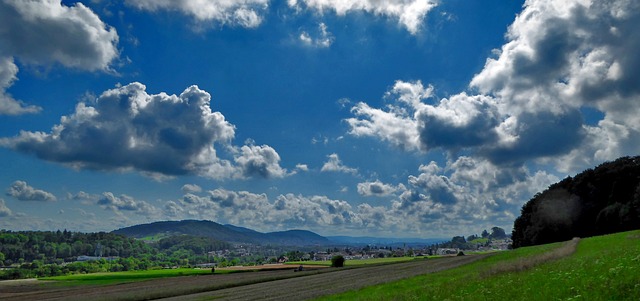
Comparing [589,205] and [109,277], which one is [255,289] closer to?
[109,277]

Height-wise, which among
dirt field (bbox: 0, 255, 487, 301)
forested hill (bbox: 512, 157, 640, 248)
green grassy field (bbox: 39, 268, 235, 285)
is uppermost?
forested hill (bbox: 512, 157, 640, 248)

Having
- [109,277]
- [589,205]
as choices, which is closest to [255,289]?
[109,277]

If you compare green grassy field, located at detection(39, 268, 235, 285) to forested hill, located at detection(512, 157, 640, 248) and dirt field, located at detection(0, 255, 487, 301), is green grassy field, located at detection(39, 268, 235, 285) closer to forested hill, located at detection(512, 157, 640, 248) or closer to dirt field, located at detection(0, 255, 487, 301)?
dirt field, located at detection(0, 255, 487, 301)

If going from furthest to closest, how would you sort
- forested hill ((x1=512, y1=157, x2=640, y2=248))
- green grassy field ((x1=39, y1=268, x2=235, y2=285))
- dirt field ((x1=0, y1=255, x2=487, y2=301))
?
1. green grassy field ((x1=39, y1=268, x2=235, y2=285))
2. forested hill ((x1=512, y1=157, x2=640, y2=248))
3. dirt field ((x1=0, y1=255, x2=487, y2=301))

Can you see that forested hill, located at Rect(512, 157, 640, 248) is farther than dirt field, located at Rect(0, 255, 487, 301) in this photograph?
Yes

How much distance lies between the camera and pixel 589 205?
101 m

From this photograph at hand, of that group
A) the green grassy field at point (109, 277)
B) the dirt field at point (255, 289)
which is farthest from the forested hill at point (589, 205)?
the green grassy field at point (109, 277)

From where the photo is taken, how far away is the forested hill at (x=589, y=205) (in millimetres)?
92375

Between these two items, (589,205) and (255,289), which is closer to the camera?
(255,289)

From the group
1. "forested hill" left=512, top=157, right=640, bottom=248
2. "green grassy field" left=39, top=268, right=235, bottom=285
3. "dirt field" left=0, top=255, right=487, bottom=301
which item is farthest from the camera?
"green grassy field" left=39, top=268, right=235, bottom=285

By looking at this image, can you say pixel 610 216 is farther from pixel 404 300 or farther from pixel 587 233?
pixel 404 300

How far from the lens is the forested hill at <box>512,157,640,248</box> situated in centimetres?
9238

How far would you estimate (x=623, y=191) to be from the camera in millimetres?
96062

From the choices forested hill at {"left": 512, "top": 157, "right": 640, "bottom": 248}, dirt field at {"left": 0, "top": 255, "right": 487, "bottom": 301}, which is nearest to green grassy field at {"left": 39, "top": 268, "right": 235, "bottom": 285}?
dirt field at {"left": 0, "top": 255, "right": 487, "bottom": 301}
